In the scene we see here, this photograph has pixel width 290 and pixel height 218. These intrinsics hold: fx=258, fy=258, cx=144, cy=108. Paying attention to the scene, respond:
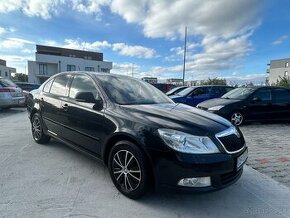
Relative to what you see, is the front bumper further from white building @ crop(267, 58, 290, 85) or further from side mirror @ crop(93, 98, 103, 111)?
white building @ crop(267, 58, 290, 85)

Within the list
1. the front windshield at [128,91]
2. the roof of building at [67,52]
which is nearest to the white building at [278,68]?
the roof of building at [67,52]

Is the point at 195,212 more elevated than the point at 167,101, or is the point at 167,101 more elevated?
the point at 167,101

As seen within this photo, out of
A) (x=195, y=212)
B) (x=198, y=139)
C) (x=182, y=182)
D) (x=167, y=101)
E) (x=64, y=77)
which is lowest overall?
(x=195, y=212)

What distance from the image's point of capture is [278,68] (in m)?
78.8

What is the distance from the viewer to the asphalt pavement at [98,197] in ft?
9.78

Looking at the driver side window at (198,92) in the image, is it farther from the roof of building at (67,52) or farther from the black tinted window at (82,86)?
the roof of building at (67,52)

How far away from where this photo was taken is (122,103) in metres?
3.73

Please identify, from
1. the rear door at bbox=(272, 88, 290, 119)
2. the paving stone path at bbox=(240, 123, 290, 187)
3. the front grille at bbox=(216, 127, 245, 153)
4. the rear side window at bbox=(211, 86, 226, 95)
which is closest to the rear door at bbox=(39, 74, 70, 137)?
the front grille at bbox=(216, 127, 245, 153)

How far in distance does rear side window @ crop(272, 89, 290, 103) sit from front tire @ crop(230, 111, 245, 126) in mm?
1526

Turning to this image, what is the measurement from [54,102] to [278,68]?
8602 cm

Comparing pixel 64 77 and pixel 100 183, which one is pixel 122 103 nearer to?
pixel 100 183

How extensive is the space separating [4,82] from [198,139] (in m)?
10.9

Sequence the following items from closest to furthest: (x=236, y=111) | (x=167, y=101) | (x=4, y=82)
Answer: (x=167, y=101)
(x=236, y=111)
(x=4, y=82)

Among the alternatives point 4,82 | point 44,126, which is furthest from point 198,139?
point 4,82
